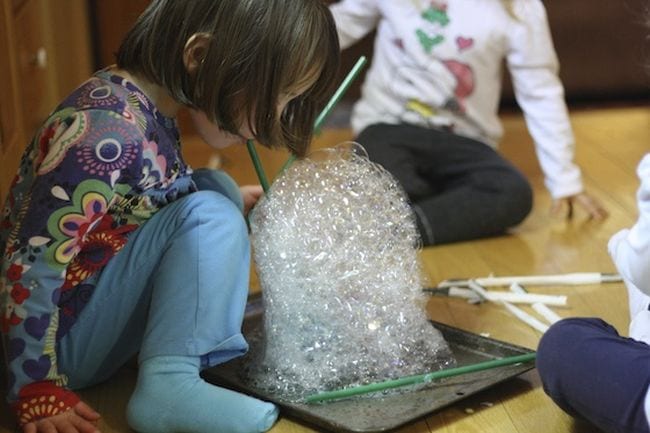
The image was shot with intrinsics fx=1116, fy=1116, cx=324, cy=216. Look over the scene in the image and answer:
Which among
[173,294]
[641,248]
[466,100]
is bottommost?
[466,100]

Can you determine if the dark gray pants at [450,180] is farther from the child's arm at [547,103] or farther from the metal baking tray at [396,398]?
the metal baking tray at [396,398]

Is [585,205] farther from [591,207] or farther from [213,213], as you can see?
[213,213]

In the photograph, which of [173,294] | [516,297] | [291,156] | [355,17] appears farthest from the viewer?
[355,17]

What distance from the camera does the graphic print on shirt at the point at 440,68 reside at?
5.48ft

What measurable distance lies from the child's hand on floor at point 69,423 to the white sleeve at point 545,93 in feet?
2.87

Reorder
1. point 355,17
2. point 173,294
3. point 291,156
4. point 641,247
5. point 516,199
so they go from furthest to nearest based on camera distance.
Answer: point 355,17, point 516,199, point 291,156, point 173,294, point 641,247

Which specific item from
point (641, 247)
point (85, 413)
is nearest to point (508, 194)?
point (641, 247)

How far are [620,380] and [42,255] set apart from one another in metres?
0.52

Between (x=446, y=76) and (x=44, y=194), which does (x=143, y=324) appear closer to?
(x=44, y=194)

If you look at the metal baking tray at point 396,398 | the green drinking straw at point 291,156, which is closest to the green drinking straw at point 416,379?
the metal baking tray at point 396,398

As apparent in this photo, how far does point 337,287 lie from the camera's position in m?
1.11

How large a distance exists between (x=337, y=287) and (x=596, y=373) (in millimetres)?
272

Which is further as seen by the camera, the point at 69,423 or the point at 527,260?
the point at 527,260

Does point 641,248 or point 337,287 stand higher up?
point 641,248
